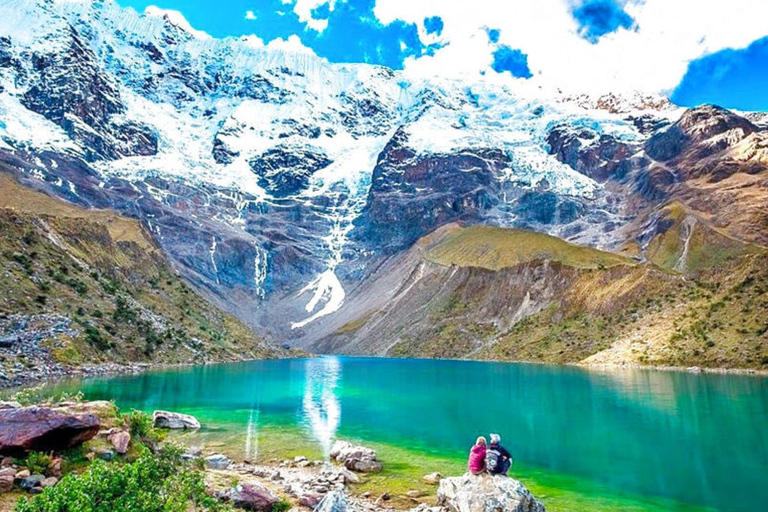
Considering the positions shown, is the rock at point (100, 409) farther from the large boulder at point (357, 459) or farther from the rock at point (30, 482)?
the large boulder at point (357, 459)

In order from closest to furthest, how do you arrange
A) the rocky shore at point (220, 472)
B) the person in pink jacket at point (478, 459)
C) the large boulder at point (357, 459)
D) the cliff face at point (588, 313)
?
1. the rocky shore at point (220, 472)
2. the person in pink jacket at point (478, 459)
3. the large boulder at point (357, 459)
4. the cliff face at point (588, 313)

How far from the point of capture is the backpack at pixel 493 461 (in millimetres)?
22062

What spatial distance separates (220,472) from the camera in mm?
28453

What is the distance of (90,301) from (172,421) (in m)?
55.9

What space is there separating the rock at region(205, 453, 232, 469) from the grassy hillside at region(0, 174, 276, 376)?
38.7m

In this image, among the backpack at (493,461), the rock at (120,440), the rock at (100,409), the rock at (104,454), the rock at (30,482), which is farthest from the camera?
the rock at (100,409)

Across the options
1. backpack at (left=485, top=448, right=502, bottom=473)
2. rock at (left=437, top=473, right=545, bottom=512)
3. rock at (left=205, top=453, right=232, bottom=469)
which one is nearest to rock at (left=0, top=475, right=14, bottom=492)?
rock at (left=205, top=453, right=232, bottom=469)

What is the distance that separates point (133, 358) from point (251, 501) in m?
76.8

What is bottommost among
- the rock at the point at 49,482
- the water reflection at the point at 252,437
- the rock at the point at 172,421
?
the water reflection at the point at 252,437

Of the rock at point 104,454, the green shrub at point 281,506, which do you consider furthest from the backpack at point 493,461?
the rock at point 104,454

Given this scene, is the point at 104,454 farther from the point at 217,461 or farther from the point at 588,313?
the point at 588,313

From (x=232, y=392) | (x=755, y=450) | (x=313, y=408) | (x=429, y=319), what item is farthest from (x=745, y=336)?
(x=429, y=319)

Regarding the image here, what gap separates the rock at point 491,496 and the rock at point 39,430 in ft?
49.4

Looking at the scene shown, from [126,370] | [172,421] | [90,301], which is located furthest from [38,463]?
[90,301]
